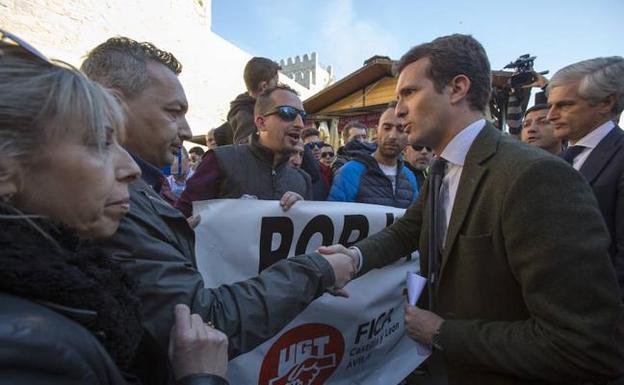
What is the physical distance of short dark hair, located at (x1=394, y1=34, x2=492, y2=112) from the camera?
1888mm

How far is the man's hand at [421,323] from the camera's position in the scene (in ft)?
5.57

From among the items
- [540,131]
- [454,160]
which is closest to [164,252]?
[454,160]

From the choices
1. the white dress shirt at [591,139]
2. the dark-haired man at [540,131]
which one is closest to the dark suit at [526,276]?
the white dress shirt at [591,139]

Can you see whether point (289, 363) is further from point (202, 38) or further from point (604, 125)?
point (202, 38)

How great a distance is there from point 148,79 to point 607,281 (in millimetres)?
1865

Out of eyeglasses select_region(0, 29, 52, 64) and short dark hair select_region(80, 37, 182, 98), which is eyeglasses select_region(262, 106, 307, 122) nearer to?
short dark hair select_region(80, 37, 182, 98)

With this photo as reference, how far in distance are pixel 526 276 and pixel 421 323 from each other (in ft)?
1.68

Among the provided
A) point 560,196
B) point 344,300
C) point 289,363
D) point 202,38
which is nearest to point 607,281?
point 560,196

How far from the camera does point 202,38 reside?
24.9 m

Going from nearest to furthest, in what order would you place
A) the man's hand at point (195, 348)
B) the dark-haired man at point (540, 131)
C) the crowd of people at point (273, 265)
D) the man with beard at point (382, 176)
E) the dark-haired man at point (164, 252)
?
the crowd of people at point (273, 265)
the man's hand at point (195, 348)
the dark-haired man at point (164, 252)
the man with beard at point (382, 176)
the dark-haired man at point (540, 131)

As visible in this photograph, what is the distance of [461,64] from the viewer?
1.89 metres

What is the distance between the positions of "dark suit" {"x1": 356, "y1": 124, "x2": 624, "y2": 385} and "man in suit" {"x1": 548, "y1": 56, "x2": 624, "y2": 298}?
3.73 feet

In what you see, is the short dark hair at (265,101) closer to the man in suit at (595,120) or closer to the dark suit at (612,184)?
the man in suit at (595,120)

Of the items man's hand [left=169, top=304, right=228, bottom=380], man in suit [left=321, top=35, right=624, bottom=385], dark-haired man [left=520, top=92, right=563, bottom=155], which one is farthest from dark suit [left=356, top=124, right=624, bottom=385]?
dark-haired man [left=520, top=92, right=563, bottom=155]
